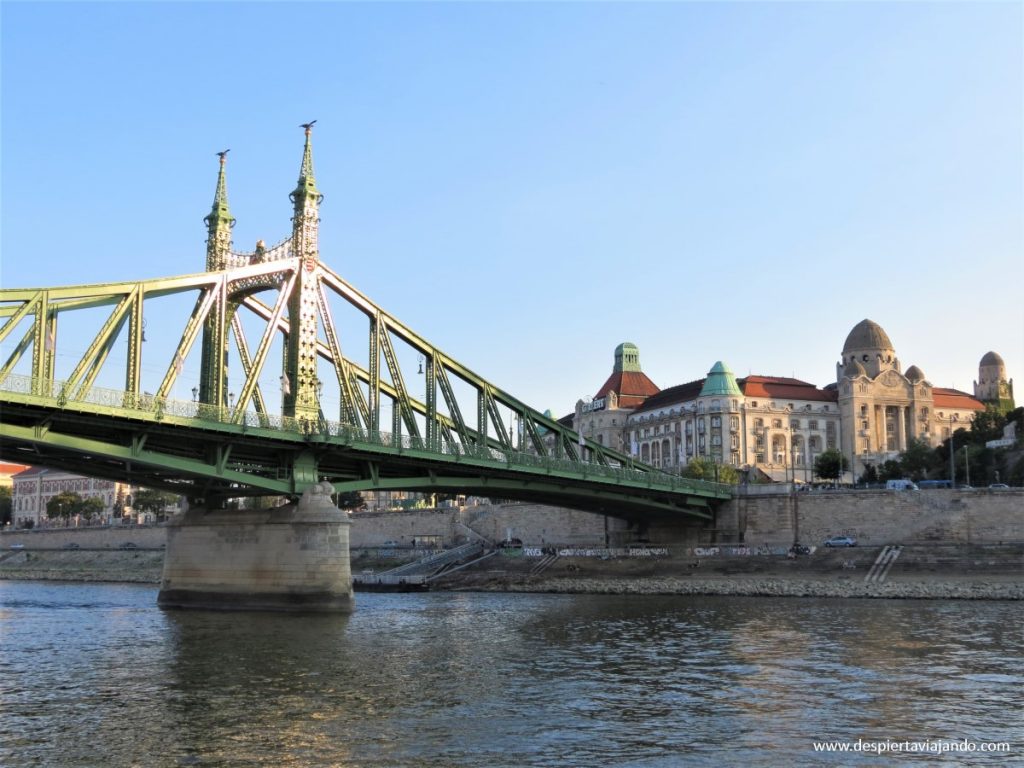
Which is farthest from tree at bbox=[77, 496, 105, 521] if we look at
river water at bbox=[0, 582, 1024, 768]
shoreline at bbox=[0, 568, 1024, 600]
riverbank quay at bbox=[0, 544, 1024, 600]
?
river water at bbox=[0, 582, 1024, 768]

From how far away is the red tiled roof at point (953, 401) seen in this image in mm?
175875

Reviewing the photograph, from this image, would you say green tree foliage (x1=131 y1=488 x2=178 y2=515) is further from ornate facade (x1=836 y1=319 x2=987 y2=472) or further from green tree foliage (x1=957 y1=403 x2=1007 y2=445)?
green tree foliage (x1=957 y1=403 x2=1007 y2=445)

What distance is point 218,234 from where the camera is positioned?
2425 inches

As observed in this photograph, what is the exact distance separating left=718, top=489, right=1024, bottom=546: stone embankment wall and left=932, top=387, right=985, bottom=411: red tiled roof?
97.3 metres

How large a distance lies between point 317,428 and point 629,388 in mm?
139313

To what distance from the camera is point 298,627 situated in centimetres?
4678

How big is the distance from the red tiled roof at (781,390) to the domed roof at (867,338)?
8388mm

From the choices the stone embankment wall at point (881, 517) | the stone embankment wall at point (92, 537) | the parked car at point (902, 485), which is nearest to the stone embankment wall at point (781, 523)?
the stone embankment wall at point (881, 517)

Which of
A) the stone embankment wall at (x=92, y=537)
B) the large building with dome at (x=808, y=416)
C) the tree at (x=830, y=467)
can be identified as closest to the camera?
the stone embankment wall at (x=92, y=537)

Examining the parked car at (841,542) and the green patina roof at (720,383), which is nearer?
the parked car at (841,542)

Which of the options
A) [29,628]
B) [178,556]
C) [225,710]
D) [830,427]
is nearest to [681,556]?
[178,556]

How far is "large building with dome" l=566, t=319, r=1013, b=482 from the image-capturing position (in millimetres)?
162750

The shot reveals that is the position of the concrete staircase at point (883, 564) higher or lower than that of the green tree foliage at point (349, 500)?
lower

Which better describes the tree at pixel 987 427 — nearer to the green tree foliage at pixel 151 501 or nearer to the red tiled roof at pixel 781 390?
the red tiled roof at pixel 781 390
